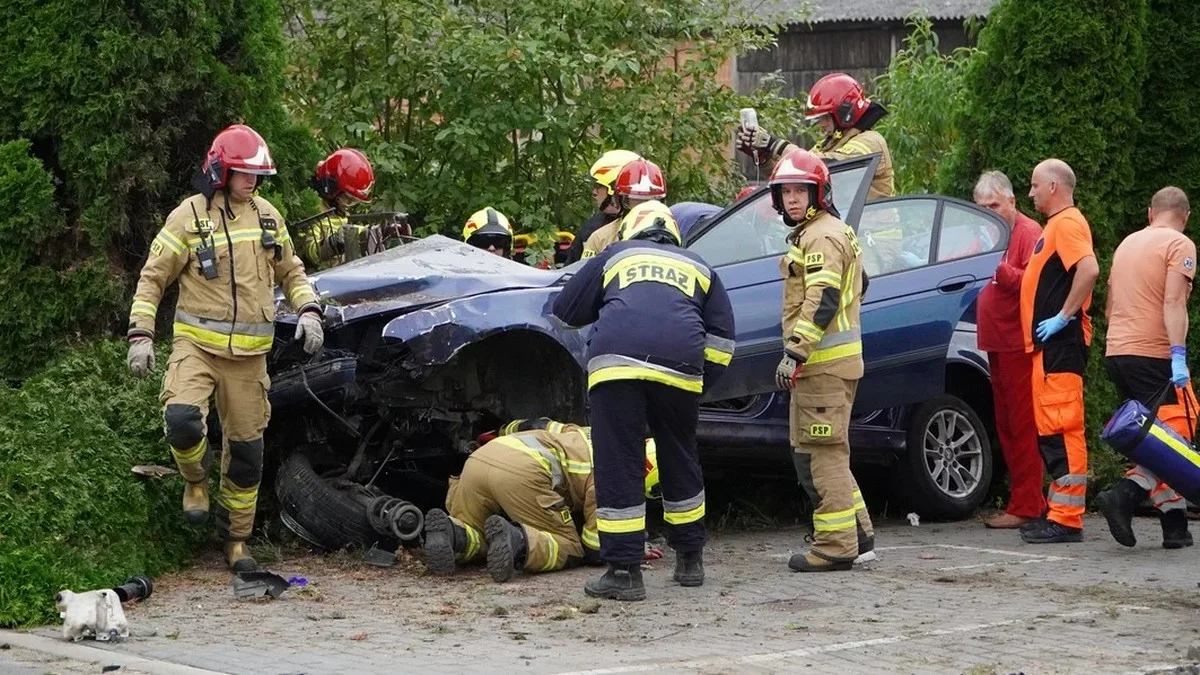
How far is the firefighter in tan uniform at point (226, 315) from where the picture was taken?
751 cm

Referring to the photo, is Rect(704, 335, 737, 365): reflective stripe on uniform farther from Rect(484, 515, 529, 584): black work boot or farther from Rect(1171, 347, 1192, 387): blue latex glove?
Rect(1171, 347, 1192, 387): blue latex glove

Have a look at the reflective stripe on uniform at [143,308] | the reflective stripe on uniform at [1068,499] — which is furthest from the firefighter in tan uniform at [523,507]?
the reflective stripe on uniform at [1068,499]

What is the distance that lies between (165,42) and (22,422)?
2235 millimetres

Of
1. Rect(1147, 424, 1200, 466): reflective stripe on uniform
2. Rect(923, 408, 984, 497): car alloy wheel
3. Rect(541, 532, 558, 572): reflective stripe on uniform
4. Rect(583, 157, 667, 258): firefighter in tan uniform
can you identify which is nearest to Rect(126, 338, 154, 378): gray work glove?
Rect(541, 532, 558, 572): reflective stripe on uniform

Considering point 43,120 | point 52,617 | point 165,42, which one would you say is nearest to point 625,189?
point 165,42

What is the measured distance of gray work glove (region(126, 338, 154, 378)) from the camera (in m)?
7.29

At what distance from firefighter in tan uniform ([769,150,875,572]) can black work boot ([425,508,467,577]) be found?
158 centimetres

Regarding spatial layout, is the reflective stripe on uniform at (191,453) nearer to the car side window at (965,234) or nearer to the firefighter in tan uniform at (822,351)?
the firefighter in tan uniform at (822,351)

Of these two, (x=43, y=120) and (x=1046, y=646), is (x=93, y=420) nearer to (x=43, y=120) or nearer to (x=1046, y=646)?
(x=43, y=120)

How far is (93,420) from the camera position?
8008 mm

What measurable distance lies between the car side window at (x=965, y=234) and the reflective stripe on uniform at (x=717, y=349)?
2482 mm

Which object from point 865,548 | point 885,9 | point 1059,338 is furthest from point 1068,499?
point 885,9

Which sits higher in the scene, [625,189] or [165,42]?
[165,42]

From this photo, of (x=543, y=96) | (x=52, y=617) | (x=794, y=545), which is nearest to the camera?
(x=52, y=617)
